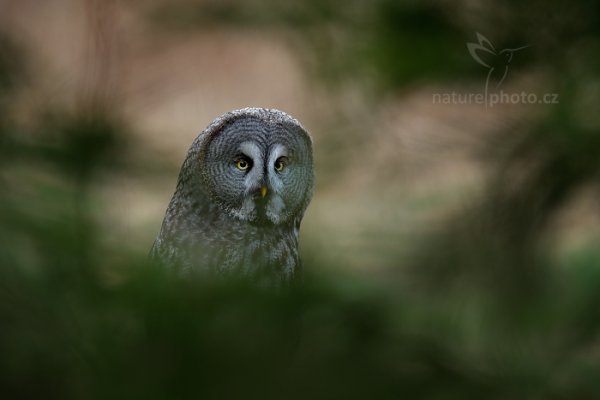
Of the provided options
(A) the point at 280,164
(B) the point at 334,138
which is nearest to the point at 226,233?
(A) the point at 280,164

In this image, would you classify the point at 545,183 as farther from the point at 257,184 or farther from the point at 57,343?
the point at 257,184

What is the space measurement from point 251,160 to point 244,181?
0.24ft

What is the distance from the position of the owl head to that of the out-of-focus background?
1673 mm

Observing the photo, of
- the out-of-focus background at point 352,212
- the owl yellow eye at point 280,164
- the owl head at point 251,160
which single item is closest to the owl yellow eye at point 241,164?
the owl head at point 251,160

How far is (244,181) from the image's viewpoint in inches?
113

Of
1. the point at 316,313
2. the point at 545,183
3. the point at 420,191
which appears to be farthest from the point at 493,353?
the point at 420,191

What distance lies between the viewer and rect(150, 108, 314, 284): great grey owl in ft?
9.32

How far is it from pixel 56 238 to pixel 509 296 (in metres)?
0.50

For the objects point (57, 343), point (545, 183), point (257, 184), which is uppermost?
point (257, 184)

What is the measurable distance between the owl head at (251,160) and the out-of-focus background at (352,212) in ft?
5.49

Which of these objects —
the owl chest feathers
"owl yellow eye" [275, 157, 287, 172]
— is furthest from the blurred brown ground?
"owl yellow eye" [275, 157, 287, 172]

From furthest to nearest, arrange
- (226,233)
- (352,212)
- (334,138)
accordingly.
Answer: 1. (226,233)
2. (352,212)
3. (334,138)

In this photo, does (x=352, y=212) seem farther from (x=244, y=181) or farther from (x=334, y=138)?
(x=244, y=181)

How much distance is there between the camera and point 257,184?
285cm
